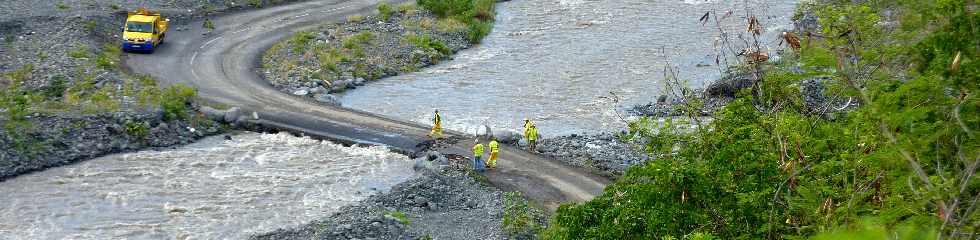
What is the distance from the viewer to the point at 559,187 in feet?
97.1

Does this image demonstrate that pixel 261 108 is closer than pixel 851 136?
No

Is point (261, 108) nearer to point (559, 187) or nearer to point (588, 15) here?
point (559, 187)

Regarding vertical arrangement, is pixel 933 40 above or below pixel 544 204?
above

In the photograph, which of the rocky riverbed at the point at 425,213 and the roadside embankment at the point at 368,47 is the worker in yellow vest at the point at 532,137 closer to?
the rocky riverbed at the point at 425,213

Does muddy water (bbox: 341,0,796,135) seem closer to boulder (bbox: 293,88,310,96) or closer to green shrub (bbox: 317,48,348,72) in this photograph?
boulder (bbox: 293,88,310,96)

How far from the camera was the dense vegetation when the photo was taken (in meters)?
12.4

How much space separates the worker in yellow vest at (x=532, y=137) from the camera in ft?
107

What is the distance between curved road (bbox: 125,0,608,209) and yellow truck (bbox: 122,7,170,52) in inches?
15.7

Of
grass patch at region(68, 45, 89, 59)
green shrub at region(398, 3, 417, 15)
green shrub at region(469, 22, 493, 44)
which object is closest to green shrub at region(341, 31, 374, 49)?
green shrub at region(469, 22, 493, 44)

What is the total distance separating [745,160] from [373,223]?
11.6m

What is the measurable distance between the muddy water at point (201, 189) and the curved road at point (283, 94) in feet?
4.99

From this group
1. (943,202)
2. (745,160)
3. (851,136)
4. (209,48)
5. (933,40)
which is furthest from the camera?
(209,48)

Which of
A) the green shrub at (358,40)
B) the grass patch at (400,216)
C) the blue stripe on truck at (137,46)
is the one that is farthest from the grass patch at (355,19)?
the grass patch at (400,216)

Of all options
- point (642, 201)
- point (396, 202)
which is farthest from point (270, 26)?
point (642, 201)
